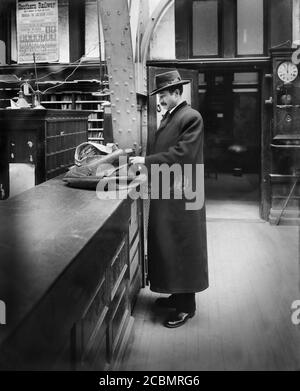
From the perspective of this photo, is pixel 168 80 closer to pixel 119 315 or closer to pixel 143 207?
pixel 143 207

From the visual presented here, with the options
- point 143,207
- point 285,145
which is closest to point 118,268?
point 143,207

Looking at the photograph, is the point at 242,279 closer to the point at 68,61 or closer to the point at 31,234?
the point at 31,234

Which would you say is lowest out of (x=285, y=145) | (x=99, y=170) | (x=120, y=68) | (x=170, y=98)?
(x=99, y=170)

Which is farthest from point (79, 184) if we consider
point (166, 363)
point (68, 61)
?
point (68, 61)

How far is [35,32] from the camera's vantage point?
32.3ft

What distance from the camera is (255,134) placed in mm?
13211

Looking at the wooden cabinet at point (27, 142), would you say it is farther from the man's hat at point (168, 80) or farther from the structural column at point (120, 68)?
the man's hat at point (168, 80)

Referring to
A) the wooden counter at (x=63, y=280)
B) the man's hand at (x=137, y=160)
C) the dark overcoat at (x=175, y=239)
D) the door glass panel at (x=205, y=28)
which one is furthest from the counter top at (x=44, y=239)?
the door glass panel at (x=205, y=28)

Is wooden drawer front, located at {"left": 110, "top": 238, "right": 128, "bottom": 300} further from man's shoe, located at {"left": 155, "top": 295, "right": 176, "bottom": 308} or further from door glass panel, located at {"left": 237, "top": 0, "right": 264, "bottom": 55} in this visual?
door glass panel, located at {"left": 237, "top": 0, "right": 264, "bottom": 55}

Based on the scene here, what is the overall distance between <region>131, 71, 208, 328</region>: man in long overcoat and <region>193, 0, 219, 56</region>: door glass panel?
4491 millimetres

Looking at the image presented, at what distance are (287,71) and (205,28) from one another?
4.75 feet

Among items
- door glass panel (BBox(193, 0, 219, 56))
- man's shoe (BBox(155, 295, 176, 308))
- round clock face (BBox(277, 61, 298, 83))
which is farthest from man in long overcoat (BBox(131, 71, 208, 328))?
door glass panel (BBox(193, 0, 219, 56))

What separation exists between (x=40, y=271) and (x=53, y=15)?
8.34 meters

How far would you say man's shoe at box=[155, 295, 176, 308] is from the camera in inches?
131
